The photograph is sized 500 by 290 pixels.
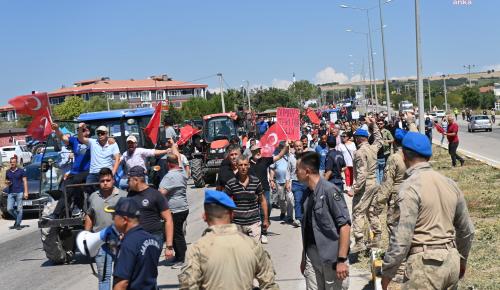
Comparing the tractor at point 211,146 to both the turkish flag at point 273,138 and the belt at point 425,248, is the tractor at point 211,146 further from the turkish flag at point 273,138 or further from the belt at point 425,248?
the belt at point 425,248

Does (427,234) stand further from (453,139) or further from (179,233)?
(453,139)

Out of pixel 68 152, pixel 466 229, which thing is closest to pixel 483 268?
pixel 466 229

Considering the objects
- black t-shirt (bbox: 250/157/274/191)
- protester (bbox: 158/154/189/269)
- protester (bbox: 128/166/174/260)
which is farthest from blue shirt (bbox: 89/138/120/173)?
protester (bbox: 128/166/174/260)

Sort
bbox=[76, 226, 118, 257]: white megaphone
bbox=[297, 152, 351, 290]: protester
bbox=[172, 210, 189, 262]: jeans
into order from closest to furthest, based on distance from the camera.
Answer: bbox=[76, 226, 118, 257]: white megaphone → bbox=[297, 152, 351, 290]: protester → bbox=[172, 210, 189, 262]: jeans

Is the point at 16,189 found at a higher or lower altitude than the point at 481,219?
higher

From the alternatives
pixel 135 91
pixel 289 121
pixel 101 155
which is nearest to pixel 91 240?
pixel 101 155

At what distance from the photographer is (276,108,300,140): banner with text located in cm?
1519

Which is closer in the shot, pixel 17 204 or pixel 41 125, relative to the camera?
pixel 41 125

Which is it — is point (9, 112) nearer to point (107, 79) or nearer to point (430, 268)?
point (107, 79)

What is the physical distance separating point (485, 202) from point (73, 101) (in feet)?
301

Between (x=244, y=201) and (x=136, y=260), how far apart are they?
3917mm

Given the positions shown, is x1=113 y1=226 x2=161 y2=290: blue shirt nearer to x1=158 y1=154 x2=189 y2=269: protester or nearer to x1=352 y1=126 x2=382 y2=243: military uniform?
x1=158 y1=154 x2=189 y2=269: protester

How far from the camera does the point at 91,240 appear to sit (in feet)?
16.7

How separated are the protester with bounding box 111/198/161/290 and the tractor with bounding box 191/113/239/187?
1930cm
